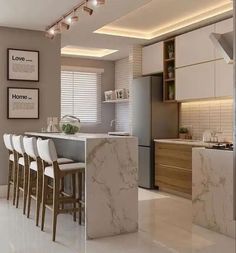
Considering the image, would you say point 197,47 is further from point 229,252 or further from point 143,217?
point 229,252

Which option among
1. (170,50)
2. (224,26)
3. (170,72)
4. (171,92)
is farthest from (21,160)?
(224,26)

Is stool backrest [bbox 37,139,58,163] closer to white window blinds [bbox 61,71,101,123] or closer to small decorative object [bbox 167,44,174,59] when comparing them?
small decorative object [bbox 167,44,174,59]

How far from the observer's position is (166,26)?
6.12 metres

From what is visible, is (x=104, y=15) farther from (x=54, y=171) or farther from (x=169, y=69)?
(x=54, y=171)

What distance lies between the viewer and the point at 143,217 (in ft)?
14.7

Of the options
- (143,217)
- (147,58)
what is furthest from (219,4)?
(143,217)

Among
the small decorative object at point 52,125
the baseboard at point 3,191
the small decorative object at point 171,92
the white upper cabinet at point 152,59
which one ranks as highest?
the white upper cabinet at point 152,59

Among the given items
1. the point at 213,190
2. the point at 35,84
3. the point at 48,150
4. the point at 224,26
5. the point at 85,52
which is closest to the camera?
the point at 48,150

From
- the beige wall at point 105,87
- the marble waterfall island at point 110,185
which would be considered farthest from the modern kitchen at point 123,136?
the beige wall at point 105,87

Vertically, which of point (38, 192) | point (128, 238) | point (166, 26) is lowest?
point (128, 238)

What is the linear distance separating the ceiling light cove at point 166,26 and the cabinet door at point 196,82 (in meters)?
0.68

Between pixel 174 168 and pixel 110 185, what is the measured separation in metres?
2.23

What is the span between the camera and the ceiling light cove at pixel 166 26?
513 centimetres

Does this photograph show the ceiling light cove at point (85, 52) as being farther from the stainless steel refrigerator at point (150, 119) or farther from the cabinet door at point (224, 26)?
the cabinet door at point (224, 26)
